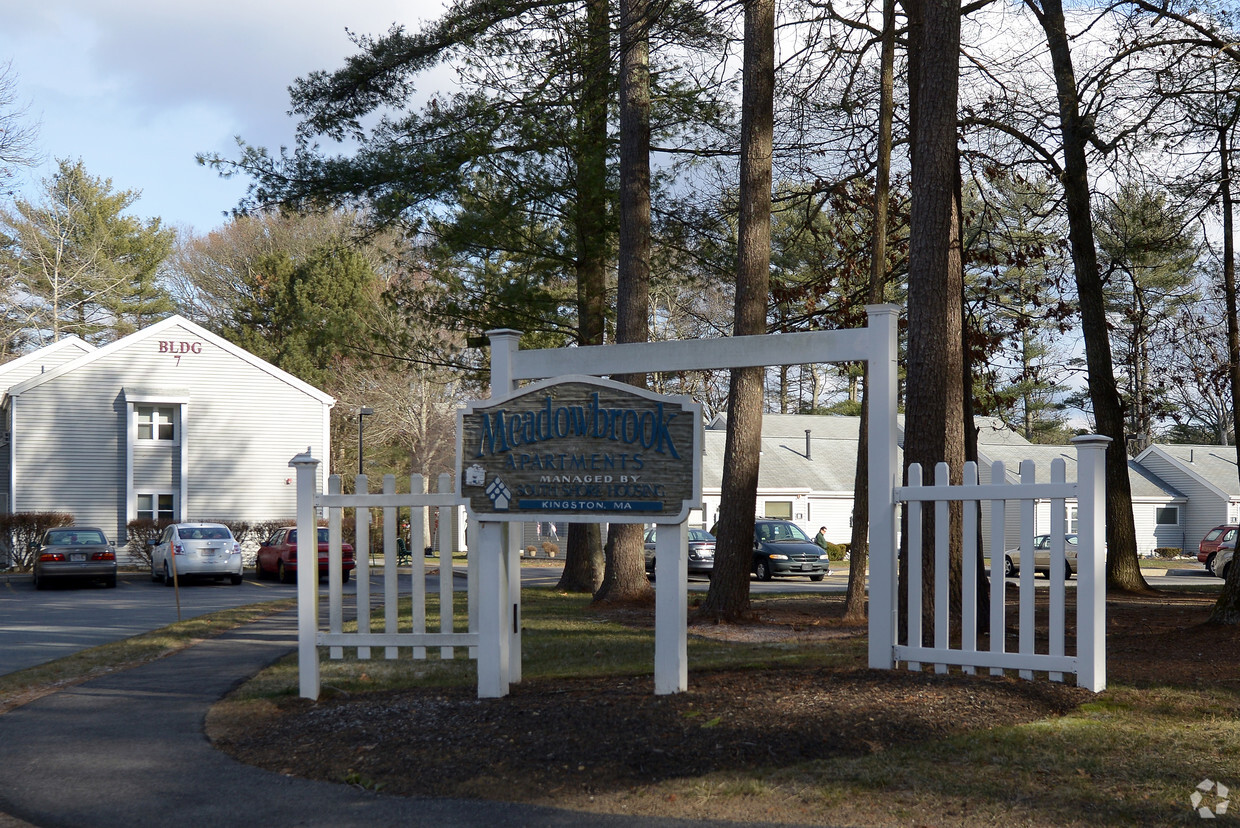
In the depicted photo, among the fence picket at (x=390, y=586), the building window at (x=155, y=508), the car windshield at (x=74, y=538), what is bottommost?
the car windshield at (x=74, y=538)

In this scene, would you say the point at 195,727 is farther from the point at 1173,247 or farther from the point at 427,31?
the point at 1173,247

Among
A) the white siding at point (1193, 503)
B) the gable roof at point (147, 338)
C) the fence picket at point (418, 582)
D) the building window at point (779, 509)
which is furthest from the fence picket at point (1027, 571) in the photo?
the white siding at point (1193, 503)

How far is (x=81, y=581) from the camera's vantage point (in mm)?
27281

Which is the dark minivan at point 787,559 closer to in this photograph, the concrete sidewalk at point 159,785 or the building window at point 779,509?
the building window at point 779,509

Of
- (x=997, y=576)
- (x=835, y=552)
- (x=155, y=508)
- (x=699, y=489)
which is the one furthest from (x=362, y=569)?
(x=835, y=552)

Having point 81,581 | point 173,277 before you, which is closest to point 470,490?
point 81,581

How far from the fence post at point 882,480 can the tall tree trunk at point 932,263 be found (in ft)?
7.08

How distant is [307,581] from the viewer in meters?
8.02

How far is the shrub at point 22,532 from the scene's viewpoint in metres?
31.0

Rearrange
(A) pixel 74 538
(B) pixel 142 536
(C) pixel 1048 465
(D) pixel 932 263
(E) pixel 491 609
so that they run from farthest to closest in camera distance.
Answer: (C) pixel 1048 465
(B) pixel 142 536
(A) pixel 74 538
(D) pixel 932 263
(E) pixel 491 609

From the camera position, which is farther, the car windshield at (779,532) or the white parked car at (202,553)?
the car windshield at (779,532)

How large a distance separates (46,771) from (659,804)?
3.81 m

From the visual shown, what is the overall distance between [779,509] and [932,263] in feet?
113

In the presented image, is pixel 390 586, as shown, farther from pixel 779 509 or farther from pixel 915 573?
pixel 779 509
